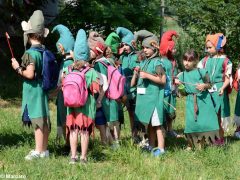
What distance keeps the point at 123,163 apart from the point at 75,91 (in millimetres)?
1197

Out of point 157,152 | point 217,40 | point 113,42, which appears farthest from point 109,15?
point 157,152

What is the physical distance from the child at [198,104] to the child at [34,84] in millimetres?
2033

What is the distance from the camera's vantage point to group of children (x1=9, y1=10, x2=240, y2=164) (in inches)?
229

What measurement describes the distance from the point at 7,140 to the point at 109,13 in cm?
577

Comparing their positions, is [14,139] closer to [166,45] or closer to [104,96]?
[104,96]

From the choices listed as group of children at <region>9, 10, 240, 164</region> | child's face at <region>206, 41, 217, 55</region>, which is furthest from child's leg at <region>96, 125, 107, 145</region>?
child's face at <region>206, 41, 217, 55</region>

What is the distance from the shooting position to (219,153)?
6.45 meters

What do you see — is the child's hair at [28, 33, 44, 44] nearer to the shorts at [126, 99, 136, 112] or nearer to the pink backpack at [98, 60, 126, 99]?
the pink backpack at [98, 60, 126, 99]

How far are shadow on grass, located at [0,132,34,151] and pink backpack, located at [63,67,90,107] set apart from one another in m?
1.48

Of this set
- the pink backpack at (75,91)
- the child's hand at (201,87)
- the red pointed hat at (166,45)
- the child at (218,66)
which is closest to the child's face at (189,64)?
the child's hand at (201,87)

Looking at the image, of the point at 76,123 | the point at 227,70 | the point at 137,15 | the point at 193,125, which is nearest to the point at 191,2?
the point at 137,15

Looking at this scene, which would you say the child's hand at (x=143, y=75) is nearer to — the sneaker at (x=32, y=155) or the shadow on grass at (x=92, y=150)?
the shadow on grass at (x=92, y=150)

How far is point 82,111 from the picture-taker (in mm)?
5758

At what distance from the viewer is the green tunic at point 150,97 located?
653 centimetres
